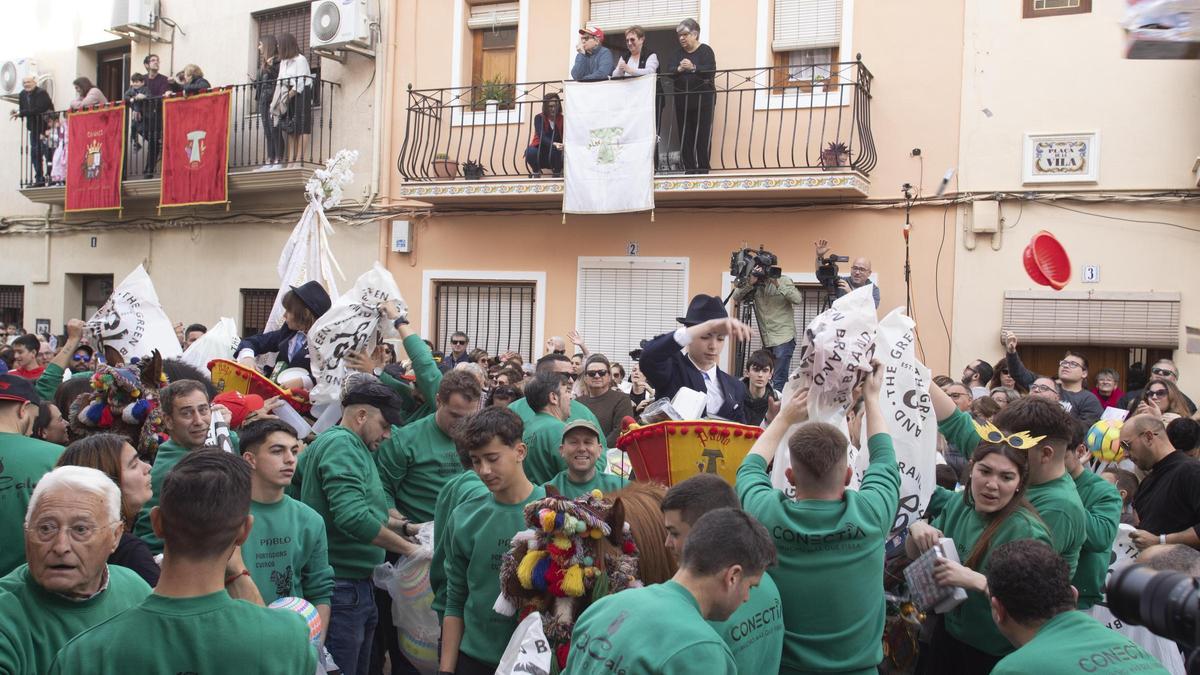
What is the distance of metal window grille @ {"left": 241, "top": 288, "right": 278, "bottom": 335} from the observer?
53.9ft

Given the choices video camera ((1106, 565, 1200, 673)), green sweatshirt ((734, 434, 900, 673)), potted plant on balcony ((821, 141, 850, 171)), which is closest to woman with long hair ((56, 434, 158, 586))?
green sweatshirt ((734, 434, 900, 673))

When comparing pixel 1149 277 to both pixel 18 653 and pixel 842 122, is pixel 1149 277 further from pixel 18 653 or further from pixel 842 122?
pixel 18 653

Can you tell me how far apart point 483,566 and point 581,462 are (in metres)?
0.80

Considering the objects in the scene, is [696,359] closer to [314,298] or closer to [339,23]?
[314,298]

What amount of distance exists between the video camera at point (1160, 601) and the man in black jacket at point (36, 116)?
19.6m

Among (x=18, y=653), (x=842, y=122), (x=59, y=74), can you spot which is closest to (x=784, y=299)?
(x=842, y=122)

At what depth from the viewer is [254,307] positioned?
16516mm

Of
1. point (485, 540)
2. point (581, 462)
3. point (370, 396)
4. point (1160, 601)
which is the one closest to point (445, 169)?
point (370, 396)

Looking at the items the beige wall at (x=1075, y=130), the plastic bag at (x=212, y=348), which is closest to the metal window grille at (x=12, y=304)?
the plastic bag at (x=212, y=348)

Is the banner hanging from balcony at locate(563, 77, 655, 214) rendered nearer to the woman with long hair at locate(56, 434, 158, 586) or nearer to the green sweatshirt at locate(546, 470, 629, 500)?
the green sweatshirt at locate(546, 470, 629, 500)

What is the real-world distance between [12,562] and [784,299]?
336 inches

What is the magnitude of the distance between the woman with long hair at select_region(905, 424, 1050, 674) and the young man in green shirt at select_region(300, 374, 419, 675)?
2447mm

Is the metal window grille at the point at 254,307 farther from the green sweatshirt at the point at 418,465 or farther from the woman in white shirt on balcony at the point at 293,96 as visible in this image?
the green sweatshirt at the point at 418,465

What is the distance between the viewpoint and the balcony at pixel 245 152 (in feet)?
51.0
